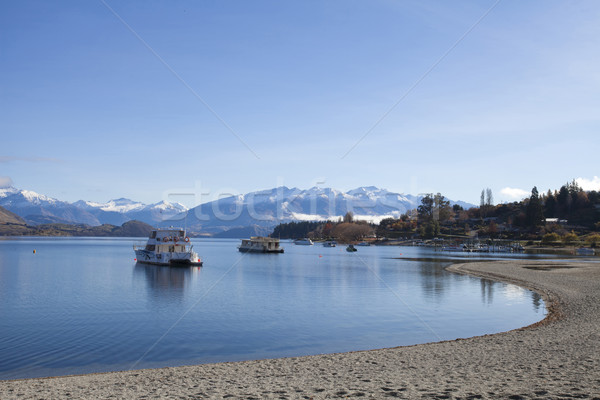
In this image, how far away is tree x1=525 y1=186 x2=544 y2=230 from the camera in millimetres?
187625

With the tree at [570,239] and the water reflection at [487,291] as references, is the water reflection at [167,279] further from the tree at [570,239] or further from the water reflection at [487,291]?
the tree at [570,239]

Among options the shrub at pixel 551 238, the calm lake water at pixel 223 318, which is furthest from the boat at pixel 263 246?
the shrub at pixel 551 238

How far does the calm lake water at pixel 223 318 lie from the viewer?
21516mm

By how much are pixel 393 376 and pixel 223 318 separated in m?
17.8

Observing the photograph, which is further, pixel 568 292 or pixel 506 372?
pixel 568 292

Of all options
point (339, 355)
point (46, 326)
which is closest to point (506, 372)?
point (339, 355)

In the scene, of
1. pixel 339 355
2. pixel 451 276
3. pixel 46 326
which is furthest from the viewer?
pixel 451 276

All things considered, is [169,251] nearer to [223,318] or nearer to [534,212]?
[223,318]

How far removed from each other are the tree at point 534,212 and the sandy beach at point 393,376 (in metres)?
185

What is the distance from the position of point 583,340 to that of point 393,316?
1310 cm

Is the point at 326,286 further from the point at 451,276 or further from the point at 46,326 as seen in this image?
the point at 46,326

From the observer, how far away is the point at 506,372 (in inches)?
588

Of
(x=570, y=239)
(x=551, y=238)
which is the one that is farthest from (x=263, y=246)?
(x=570, y=239)

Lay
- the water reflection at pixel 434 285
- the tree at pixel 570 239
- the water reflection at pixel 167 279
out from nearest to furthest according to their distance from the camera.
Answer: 1. the water reflection at pixel 434 285
2. the water reflection at pixel 167 279
3. the tree at pixel 570 239
